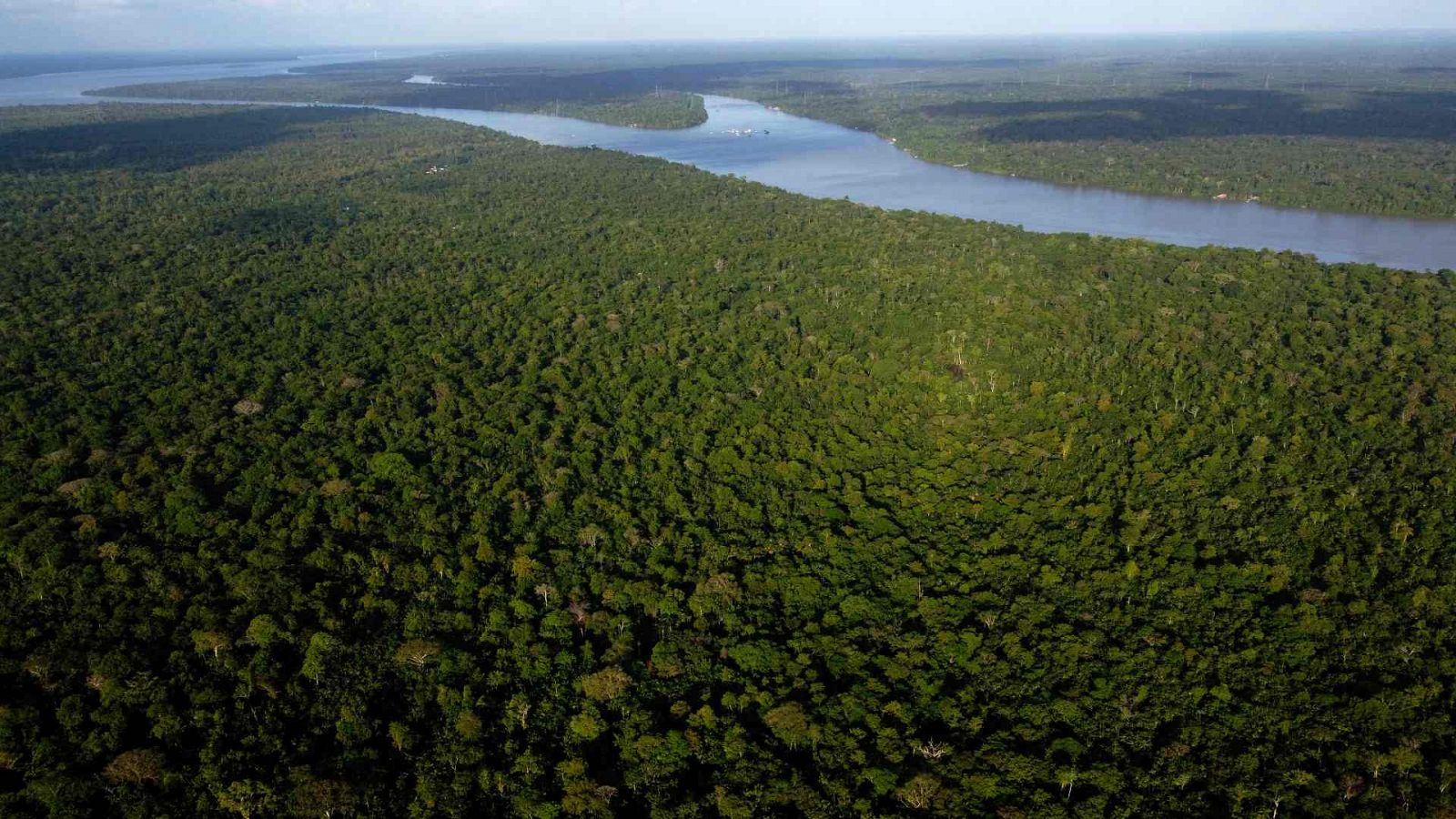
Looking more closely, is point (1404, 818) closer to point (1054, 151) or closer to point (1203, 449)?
point (1203, 449)

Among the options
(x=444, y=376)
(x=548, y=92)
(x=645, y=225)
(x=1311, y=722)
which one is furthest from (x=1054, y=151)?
(x=548, y=92)

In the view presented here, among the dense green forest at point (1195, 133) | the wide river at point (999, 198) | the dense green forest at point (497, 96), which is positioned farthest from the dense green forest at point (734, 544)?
the dense green forest at point (497, 96)

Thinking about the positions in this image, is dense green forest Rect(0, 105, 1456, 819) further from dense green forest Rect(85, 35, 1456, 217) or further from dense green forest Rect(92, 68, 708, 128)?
dense green forest Rect(92, 68, 708, 128)

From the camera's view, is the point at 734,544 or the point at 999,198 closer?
the point at 734,544

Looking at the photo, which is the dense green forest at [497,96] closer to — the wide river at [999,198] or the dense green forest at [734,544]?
the wide river at [999,198]

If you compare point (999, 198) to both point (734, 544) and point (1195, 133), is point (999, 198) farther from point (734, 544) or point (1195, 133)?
point (734, 544)

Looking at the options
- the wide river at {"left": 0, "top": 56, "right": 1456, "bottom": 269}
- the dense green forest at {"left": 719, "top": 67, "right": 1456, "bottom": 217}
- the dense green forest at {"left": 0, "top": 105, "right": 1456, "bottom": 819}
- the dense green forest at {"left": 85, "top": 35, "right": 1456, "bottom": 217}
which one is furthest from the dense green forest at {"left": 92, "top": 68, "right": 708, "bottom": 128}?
the dense green forest at {"left": 0, "top": 105, "right": 1456, "bottom": 819}

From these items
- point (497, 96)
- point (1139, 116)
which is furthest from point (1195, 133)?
point (497, 96)
